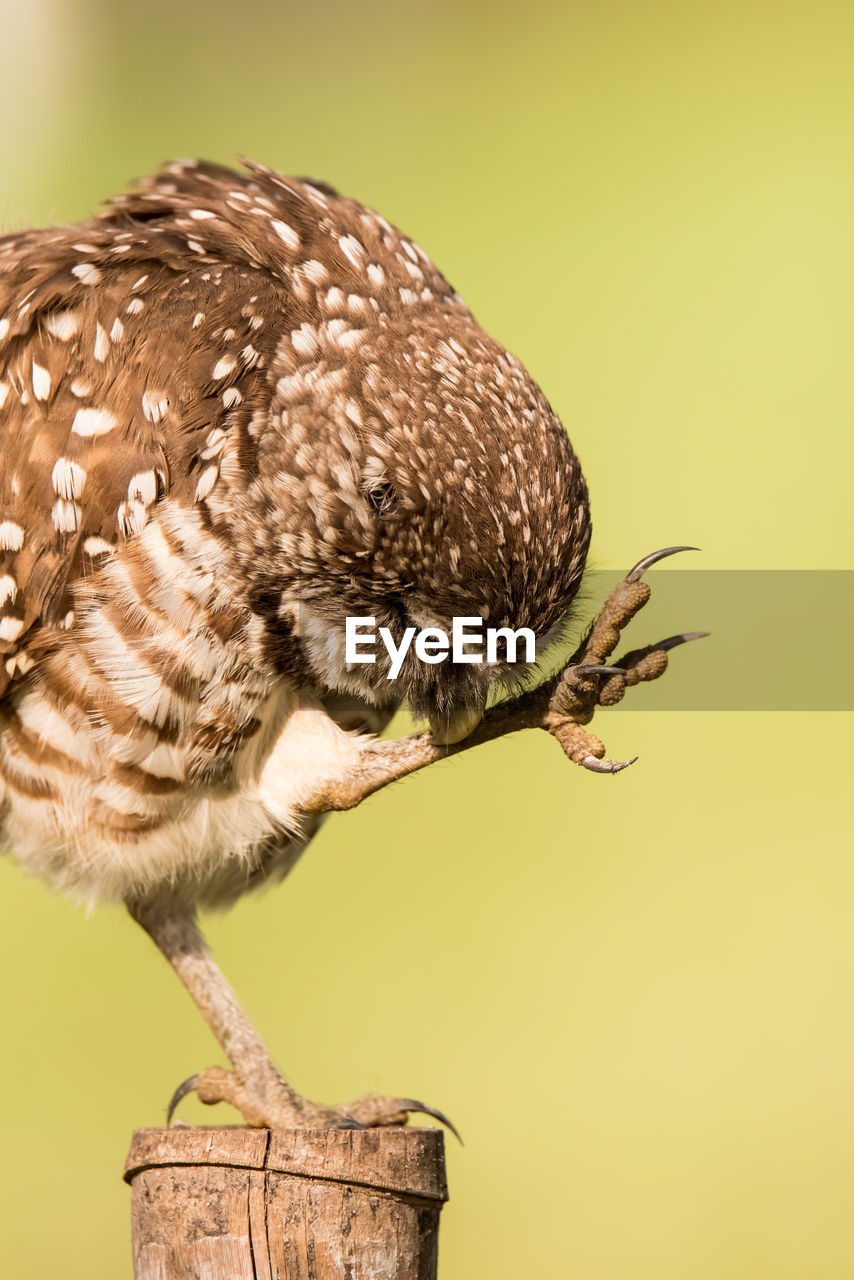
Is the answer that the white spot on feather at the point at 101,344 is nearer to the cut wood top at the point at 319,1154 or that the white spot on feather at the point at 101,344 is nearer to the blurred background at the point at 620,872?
the cut wood top at the point at 319,1154

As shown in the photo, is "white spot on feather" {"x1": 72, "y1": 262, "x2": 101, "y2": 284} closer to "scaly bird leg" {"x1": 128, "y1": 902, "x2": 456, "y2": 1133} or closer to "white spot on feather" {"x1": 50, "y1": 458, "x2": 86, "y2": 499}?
"white spot on feather" {"x1": 50, "y1": 458, "x2": 86, "y2": 499}

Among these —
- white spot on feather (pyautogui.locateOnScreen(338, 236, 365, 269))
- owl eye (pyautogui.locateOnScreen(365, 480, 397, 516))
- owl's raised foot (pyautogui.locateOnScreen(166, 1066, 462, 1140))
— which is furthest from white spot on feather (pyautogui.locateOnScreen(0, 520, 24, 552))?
owl's raised foot (pyautogui.locateOnScreen(166, 1066, 462, 1140))

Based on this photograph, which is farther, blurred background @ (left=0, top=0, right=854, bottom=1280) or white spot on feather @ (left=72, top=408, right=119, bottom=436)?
blurred background @ (left=0, top=0, right=854, bottom=1280)

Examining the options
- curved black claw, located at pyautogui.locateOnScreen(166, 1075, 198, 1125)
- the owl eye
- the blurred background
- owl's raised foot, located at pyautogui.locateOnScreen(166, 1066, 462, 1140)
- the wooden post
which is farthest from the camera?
the blurred background

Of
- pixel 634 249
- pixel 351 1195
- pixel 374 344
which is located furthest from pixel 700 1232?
pixel 634 249

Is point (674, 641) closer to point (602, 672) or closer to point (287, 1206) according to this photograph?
point (602, 672)

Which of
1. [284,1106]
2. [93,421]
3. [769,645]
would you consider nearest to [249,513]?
[93,421]
